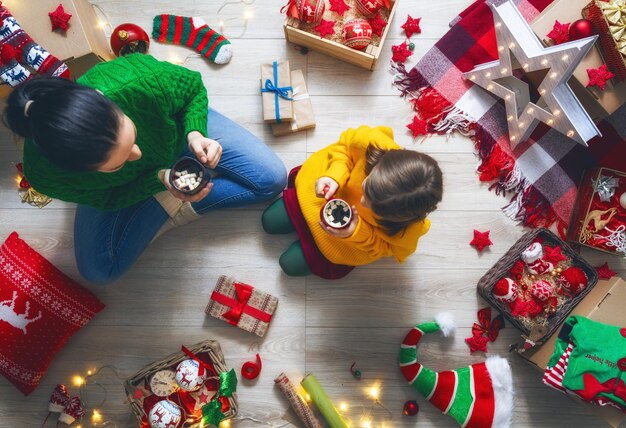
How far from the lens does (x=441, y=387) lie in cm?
150

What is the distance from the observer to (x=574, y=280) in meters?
1.46

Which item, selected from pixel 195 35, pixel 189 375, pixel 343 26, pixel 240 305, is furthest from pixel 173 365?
pixel 343 26

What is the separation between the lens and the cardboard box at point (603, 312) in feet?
4.60

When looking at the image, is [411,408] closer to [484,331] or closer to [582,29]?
[484,331]

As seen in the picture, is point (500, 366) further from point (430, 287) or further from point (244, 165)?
point (244, 165)

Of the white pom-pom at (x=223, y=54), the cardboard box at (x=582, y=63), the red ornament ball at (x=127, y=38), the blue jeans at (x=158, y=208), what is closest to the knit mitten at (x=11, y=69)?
the red ornament ball at (x=127, y=38)

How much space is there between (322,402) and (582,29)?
4.39ft

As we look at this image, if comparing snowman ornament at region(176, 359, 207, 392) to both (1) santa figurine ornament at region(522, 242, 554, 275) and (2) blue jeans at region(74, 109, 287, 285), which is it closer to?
(2) blue jeans at region(74, 109, 287, 285)

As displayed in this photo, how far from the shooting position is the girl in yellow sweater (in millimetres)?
1057

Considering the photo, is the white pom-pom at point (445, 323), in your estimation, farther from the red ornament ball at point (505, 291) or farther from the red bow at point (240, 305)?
the red bow at point (240, 305)

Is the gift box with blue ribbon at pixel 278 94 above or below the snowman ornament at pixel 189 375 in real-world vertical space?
above

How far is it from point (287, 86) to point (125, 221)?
2.18 ft

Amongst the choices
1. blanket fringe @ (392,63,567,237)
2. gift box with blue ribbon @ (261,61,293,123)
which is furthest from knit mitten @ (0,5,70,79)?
blanket fringe @ (392,63,567,237)

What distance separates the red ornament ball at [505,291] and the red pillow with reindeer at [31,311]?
1282mm
